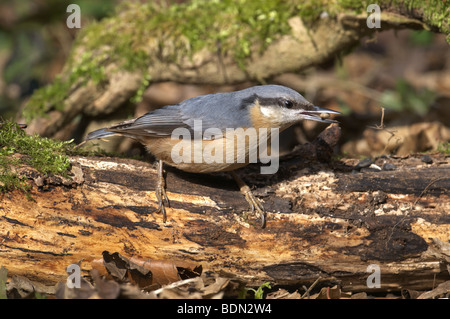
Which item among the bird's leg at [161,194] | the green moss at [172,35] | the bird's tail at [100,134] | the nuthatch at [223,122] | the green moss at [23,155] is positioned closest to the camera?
the green moss at [23,155]

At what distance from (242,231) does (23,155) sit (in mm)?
1582

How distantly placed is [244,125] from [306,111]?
47cm

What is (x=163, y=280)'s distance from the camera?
3.02 meters

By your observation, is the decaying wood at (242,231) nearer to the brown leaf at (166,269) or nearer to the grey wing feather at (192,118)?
the brown leaf at (166,269)

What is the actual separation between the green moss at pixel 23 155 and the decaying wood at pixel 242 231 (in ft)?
0.30

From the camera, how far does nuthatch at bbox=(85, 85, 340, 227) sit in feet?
10.9

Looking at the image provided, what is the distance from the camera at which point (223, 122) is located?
3398mm

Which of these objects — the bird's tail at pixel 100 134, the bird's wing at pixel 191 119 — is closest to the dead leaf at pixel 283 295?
the bird's wing at pixel 191 119

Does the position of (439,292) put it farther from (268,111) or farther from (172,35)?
(172,35)

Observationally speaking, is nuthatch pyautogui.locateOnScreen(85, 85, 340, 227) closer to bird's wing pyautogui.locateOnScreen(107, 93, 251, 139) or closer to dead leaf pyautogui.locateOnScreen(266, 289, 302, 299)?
bird's wing pyautogui.locateOnScreen(107, 93, 251, 139)

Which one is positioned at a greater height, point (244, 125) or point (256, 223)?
point (244, 125)

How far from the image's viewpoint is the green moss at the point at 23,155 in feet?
9.65
